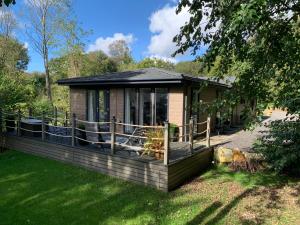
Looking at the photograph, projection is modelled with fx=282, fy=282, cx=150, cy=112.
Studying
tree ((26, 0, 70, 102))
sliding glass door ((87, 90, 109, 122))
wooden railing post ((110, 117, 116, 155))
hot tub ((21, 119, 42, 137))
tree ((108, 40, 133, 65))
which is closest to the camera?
wooden railing post ((110, 117, 116, 155))

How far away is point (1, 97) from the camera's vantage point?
44.1 ft

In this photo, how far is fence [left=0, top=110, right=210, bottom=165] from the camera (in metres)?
Result: 7.02

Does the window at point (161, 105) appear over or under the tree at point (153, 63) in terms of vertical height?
under

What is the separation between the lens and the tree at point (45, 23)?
2389 cm

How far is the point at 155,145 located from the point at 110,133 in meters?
1.30

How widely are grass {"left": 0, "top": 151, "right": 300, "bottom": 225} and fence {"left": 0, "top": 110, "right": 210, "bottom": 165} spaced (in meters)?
0.93

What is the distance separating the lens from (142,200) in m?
6.16

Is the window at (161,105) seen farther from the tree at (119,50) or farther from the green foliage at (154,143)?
the tree at (119,50)

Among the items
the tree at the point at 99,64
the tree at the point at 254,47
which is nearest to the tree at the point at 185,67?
the tree at the point at 99,64

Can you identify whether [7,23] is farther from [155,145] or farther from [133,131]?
[155,145]

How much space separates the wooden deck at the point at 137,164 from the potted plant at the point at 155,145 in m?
0.27

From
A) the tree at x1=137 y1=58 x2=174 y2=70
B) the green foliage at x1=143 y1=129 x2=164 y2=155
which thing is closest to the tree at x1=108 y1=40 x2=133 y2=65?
the tree at x1=137 y1=58 x2=174 y2=70

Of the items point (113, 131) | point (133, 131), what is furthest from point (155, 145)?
point (133, 131)

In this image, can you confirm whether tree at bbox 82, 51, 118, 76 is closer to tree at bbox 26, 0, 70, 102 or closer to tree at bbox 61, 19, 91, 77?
tree at bbox 61, 19, 91, 77
